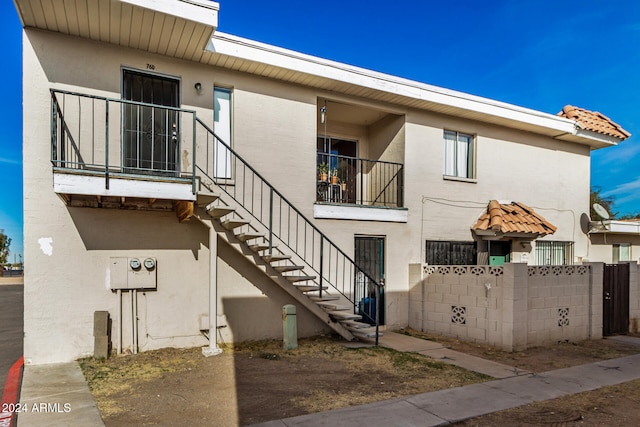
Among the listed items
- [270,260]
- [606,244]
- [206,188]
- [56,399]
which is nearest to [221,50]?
[206,188]

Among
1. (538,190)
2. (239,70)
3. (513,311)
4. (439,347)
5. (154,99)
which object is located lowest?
(439,347)

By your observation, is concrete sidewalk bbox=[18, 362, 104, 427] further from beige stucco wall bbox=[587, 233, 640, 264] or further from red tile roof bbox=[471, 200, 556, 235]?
beige stucco wall bbox=[587, 233, 640, 264]

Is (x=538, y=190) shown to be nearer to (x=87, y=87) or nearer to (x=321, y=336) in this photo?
(x=321, y=336)

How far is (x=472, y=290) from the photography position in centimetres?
830

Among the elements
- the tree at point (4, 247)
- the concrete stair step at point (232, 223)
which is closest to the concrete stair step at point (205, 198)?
the concrete stair step at point (232, 223)

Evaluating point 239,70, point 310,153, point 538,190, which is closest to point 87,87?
point 239,70

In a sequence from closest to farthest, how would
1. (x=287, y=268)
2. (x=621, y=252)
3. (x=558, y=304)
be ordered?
(x=287, y=268), (x=558, y=304), (x=621, y=252)

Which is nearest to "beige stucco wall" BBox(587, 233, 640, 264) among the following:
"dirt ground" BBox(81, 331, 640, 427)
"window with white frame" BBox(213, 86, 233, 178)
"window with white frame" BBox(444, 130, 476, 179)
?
"window with white frame" BBox(444, 130, 476, 179)

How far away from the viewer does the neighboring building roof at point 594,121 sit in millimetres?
12148

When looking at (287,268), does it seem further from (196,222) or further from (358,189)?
(358,189)

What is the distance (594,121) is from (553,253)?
4.32m

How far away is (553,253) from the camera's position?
12.2 m

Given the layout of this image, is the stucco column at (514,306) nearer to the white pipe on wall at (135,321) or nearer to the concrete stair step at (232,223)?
the concrete stair step at (232,223)

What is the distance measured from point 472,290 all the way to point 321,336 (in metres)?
3.25
